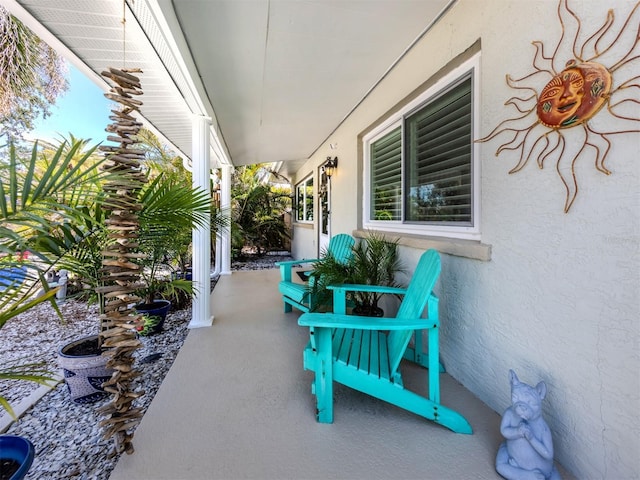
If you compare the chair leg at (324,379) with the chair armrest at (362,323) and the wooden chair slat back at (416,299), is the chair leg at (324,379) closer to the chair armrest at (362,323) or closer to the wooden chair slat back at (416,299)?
the chair armrest at (362,323)

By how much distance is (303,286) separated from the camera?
11.2 ft

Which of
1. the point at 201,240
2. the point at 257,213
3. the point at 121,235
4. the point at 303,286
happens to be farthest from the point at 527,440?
the point at 257,213

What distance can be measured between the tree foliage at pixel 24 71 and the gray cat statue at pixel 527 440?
5109 millimetres

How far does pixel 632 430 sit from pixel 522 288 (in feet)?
2.23

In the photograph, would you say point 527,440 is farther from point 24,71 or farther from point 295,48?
point 24,71

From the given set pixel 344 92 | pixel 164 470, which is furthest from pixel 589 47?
pixel 164 470

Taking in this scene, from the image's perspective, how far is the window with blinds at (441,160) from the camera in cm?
216

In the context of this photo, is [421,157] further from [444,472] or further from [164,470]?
[164,470]

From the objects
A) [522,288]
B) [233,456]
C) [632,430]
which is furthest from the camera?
[522,288]

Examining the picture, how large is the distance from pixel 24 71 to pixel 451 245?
6.85 m

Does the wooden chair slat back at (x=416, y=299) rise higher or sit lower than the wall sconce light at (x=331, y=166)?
lower

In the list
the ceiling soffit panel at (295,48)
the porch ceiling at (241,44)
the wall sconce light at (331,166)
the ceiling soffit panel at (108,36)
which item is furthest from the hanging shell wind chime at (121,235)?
the wall sconce light at (331,166)

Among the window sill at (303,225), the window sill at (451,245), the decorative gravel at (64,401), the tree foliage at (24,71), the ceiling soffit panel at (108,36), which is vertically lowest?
the decorative gravel at (64,401)

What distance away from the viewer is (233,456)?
1.49 meters
